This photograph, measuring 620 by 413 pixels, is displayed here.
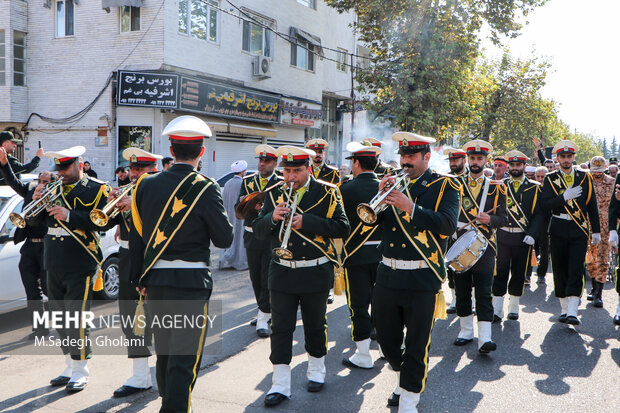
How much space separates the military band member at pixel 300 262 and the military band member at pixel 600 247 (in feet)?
16.4

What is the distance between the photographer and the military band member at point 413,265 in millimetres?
4406

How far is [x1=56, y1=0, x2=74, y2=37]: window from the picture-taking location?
63.0 feet

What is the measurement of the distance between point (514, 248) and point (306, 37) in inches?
768

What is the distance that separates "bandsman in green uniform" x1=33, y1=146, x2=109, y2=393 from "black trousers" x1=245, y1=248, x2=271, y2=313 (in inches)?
78.1

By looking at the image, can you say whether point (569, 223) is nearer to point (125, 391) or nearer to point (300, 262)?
point (300, 262)

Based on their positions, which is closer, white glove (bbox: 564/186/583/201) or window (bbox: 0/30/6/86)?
white glove (bbox: 564/186/583/201)

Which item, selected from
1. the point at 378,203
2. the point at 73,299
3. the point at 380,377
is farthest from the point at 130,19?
the point at 378,203

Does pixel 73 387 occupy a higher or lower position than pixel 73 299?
lower

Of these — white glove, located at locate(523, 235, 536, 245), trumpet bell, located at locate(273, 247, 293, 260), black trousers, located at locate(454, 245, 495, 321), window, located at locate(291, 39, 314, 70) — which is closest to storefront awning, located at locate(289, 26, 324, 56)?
window, located at locate(291, 39, 314, 70)

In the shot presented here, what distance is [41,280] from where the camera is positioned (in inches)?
279

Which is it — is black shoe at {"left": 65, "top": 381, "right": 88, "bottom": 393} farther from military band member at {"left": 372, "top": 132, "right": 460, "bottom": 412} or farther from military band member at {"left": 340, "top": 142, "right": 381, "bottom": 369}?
military band member at {"left": 372, "top": 132, "right": 460, "bottom": 412}

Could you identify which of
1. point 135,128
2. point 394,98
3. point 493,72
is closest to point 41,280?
point 135,128

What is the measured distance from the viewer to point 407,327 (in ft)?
14.9

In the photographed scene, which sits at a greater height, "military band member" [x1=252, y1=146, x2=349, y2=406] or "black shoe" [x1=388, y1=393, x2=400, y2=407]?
"military band member" [x1=252, y1=146, x2=349, y2=406]
